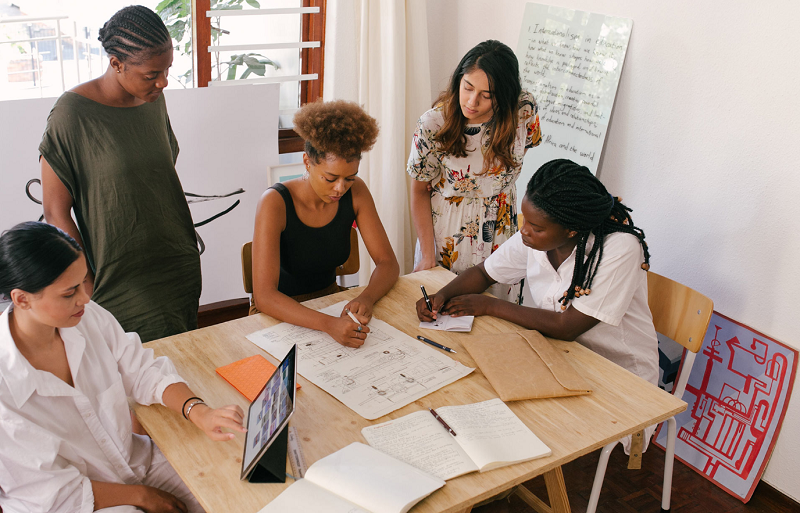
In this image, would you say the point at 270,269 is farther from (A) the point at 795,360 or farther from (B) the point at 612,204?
(A) the point at 795,360

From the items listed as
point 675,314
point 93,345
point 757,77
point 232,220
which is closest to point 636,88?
point 757,77

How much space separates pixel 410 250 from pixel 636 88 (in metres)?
1.48

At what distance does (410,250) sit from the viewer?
3576 millimetres

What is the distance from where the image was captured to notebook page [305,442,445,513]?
1.17 m

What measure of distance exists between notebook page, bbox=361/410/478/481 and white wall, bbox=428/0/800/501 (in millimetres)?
1505

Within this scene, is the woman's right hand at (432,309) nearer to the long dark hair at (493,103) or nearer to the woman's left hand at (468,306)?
the woman's left hand at (468,306)

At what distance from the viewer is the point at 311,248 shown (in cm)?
215

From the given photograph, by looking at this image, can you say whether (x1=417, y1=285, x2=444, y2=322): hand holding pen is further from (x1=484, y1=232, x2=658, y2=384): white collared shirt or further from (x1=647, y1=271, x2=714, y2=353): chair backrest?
(x1=647, y1=271, x2=714, y2=353): chair backrest

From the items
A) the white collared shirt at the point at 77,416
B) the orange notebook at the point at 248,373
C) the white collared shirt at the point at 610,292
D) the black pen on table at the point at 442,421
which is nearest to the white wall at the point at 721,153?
the white collared shirt at the point at 610,292

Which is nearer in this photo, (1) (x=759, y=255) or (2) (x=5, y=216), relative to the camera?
(1) (x=759, y=255)

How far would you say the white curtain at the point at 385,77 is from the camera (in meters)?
3.11

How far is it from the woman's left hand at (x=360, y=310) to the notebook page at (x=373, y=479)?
21.8 inches

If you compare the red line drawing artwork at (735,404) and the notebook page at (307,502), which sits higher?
the notebook page at (307,502)

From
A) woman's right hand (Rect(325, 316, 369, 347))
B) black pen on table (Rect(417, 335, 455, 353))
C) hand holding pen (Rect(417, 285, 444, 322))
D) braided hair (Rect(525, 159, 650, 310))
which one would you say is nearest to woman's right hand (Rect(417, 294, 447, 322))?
hand holding pen (Rect(417, 285, 444, 322))
